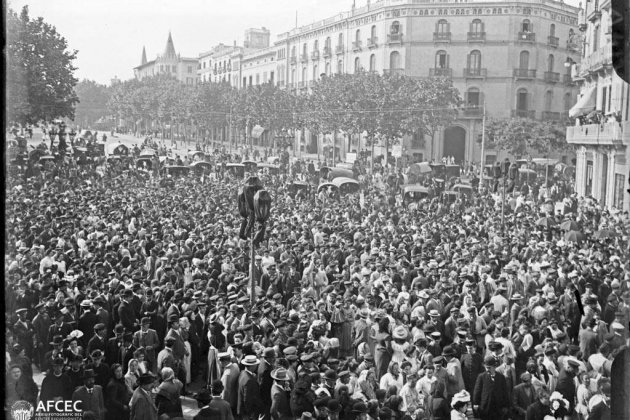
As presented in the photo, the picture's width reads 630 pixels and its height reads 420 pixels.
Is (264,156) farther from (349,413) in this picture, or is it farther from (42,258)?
(349,413)

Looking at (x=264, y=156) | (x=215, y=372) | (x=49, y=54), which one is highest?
(x=49, y=54)

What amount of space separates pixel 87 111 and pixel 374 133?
14938 mm

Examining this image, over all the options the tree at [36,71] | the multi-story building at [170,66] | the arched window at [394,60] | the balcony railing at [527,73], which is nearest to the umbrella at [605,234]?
the multi-story building at [170,66]

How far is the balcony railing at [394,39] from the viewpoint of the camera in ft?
92.0

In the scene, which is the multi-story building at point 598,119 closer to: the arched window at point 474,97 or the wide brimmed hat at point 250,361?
the arched window at point 474,97

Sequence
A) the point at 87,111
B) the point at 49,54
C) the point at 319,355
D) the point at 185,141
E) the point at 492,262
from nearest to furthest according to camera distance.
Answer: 1. the point at 319,355
2. the point at 49,54
3. the point at 492,262
4. the point at 87,111
5. the point at 185,141

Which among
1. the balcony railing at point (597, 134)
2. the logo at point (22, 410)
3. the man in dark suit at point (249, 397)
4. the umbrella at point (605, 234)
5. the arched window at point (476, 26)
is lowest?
the man in dark suit at point (249, 397)

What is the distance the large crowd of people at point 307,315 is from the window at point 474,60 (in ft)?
44.7

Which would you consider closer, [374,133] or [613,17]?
[613,17]

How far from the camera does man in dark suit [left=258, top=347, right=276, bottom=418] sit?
924 centimetres

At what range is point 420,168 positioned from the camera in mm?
32938

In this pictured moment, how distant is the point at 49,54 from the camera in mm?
11836

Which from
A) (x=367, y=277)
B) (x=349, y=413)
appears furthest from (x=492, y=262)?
(x=349, y=413)

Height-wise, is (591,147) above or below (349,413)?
above
